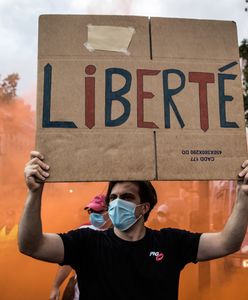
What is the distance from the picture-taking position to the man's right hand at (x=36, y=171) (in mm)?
1999

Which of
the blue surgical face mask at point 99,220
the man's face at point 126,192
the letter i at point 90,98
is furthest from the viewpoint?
the blue surgical face mask at point 99,220

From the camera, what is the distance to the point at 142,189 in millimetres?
2447

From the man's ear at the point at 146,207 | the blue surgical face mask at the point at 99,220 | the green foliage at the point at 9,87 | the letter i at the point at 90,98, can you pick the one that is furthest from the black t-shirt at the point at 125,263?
the green foliage at the point at 9,87

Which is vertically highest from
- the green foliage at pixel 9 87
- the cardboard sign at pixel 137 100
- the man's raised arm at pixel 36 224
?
the green foliage at pixel 9 87

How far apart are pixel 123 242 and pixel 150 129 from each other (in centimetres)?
55

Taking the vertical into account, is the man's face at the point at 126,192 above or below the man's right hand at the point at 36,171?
below

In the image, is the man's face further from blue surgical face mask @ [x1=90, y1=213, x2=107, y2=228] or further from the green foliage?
the green foliage

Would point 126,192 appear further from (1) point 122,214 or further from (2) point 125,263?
(2) point 125,263

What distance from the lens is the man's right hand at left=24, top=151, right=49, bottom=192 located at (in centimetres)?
200

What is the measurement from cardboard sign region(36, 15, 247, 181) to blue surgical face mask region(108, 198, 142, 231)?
0.31m

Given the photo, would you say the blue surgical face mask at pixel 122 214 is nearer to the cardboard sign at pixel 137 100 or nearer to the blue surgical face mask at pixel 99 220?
the cardboard sign at pixel 137 100

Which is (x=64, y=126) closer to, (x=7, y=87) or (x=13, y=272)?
(x=13, y=272)

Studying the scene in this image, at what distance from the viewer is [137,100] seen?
2166mm

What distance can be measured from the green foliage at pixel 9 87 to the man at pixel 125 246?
4970mm
